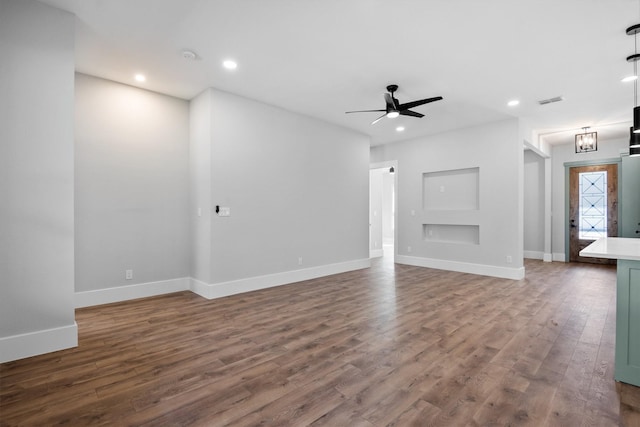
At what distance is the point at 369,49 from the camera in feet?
Result: 10.9

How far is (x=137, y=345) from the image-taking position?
9.20ft

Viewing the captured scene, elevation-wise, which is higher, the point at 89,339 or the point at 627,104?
the point at 627,104

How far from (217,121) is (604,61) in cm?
481

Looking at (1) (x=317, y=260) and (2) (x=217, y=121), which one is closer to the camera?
(2) (x=217, y=121)

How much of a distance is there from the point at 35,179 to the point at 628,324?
4713 millimetres

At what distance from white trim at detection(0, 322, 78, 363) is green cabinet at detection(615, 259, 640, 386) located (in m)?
4.36

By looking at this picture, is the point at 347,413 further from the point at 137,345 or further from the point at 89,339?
the point at 89,339

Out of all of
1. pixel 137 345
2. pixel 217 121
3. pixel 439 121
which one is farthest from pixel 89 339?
pixel 439 121

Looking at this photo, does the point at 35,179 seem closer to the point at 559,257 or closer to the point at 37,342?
the point at 37,342

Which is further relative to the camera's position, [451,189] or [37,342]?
[451,189]

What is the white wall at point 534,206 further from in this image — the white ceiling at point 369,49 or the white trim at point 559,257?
the white ceiling at point 369,49

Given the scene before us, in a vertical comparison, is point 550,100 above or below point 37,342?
above

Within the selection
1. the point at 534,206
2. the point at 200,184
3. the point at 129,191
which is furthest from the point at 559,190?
the point at 129,191

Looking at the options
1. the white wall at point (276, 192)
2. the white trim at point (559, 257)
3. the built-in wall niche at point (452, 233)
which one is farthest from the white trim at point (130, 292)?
the white trim at point (559, 257)
